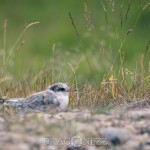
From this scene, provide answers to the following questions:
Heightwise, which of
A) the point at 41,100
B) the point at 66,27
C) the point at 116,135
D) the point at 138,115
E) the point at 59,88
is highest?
the point at 66,27

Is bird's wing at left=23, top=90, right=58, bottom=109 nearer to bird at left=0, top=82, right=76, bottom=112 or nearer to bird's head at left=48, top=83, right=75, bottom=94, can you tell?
bird at left=0, top=82, right=76, bottom=112

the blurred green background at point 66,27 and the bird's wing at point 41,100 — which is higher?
the blurred green background at point 66,27

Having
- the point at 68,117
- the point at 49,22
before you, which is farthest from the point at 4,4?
the point at 68,117

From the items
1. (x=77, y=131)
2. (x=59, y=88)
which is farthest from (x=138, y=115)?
(x=59, y=88)

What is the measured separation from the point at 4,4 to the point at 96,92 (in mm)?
15449

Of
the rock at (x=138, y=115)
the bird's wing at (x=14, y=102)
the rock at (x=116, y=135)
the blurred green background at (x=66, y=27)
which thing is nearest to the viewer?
the rock at (x=116, y=135)

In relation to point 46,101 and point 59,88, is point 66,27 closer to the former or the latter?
point 59,88

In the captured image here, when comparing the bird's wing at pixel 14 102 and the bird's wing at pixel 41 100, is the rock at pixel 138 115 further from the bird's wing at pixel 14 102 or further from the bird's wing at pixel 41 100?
the bird's wing at pixel 14 102

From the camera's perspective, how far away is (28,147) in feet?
24.9

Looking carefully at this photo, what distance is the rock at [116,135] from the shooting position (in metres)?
8.20

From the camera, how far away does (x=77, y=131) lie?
8.16 metres

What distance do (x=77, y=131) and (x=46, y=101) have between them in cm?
213

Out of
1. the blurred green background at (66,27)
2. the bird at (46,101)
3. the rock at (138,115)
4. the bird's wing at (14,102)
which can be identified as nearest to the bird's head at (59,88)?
the bird at (46,101)

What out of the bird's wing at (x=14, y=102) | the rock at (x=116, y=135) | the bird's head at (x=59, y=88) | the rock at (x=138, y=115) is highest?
the bird's head at (x=59, y=88)
